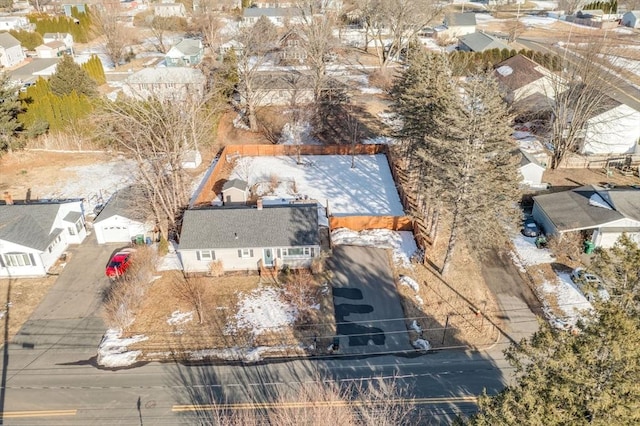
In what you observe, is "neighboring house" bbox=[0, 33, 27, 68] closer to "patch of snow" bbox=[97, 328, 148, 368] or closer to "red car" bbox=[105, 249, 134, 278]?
"red car" bbox=[105, 249, 134, 278]

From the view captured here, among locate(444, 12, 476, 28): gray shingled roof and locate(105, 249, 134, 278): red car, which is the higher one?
locate(444, 12, 476, 28): gray shingled roof

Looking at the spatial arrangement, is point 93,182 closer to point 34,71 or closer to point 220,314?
point 220,314

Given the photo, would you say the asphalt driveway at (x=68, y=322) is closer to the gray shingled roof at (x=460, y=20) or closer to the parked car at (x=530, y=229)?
the parked car at (x=530, y=229)

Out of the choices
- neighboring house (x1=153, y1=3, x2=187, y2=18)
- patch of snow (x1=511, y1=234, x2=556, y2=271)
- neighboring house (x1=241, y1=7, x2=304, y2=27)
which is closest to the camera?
patch of snow (x1=511, y1=234, x2=556, y2=271)

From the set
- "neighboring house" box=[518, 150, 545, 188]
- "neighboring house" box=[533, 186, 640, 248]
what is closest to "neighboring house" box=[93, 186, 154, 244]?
"neighboring house" box=[533, 186, 640, 248]

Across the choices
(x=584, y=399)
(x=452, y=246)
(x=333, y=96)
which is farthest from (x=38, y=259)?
→ (x=333, y=96)

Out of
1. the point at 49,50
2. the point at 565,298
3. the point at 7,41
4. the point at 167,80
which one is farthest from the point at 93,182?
the point at 7,41

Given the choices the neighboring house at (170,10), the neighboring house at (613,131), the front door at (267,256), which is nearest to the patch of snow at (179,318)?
the front door at (267,256)

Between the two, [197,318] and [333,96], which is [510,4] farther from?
[197,318]
